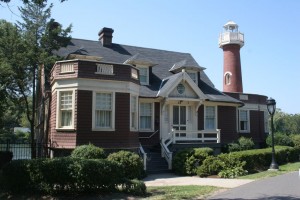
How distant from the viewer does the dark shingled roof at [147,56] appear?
25.2m

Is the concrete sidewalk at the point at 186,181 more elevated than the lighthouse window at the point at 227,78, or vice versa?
the lighthouse window at the point at 227,78

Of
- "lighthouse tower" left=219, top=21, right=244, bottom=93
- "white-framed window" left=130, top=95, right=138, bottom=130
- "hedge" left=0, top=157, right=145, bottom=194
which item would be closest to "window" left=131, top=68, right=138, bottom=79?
"white-framed window" left=130, top=95, right=138, bottom=130

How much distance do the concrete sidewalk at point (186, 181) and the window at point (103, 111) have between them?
3509 mm

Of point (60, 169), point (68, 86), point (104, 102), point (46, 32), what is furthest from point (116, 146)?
point (46, 32)

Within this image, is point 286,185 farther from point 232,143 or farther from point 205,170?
point 232,143

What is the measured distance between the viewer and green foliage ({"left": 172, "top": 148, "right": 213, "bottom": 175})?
760 inches

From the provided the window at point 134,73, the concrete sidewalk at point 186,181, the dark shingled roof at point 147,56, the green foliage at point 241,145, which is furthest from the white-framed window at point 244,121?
the window at point 134,73

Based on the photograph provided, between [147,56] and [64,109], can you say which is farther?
[147,56]

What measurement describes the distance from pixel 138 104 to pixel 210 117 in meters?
8.33

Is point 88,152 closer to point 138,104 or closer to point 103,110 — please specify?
point 103,110

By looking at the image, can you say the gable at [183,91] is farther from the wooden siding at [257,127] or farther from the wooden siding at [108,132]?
the wooden siding at [257,127]

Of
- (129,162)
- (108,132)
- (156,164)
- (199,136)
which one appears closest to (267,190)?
(129,162)

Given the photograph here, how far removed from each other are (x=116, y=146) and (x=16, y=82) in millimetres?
8910

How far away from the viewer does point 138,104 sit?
20.4 metres
